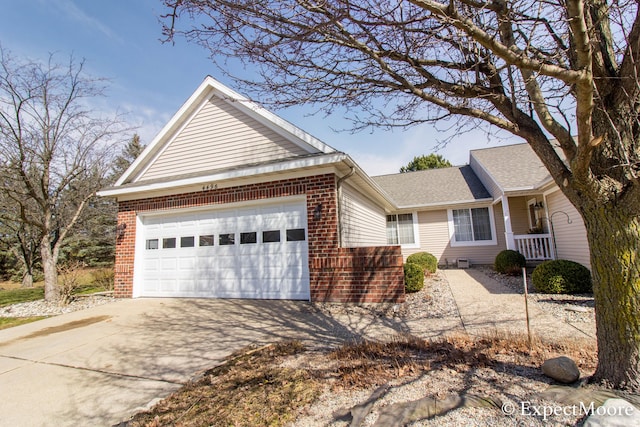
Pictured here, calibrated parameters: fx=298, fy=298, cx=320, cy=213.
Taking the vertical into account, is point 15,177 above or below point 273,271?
above

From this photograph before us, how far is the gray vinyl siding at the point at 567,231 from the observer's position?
823 centimetres

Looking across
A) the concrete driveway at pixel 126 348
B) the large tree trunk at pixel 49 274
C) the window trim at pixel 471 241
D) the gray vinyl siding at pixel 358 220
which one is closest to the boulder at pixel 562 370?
the concrete driveway at pixel 126 348

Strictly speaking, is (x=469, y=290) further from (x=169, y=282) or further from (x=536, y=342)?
(x=169, y=282)

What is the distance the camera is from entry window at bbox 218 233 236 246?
800 centimetres

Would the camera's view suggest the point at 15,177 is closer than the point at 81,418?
No

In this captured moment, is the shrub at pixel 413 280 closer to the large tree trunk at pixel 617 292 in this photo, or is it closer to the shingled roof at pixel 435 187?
the large tree trunk at pixel 617 292

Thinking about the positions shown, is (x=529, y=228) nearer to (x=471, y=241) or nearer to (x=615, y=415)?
(x=471, y=241)

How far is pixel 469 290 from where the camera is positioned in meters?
7.96

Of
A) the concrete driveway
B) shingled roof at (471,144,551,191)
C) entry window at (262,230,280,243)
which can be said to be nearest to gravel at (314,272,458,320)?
the concrete driveway

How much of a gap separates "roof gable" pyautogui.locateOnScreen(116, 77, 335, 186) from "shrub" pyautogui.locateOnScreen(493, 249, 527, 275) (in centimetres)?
778

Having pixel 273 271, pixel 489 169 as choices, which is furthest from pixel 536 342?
pixel 489 169

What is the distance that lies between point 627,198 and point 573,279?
564cm

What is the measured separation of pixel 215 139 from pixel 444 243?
10972 mm

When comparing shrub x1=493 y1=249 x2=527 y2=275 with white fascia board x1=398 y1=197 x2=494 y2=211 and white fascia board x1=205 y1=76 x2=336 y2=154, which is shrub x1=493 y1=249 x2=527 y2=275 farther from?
white fascia board x1=205 y1=76 x2=336 y2=154
